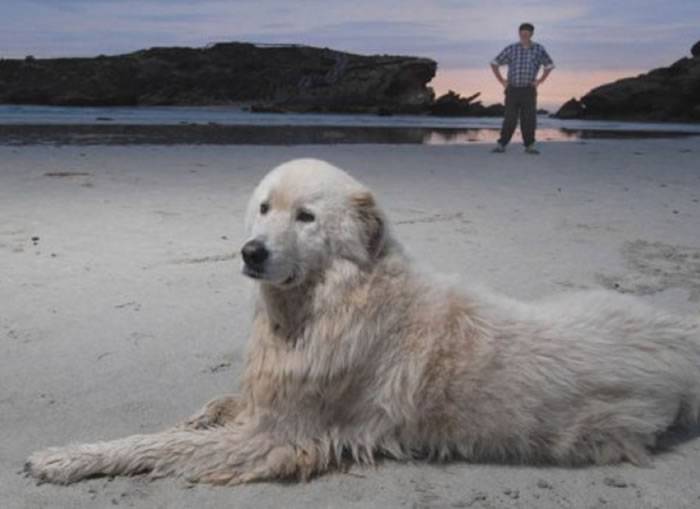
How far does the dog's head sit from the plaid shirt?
1324 centimetres

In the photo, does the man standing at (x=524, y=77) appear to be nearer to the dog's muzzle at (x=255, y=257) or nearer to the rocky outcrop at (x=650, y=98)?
the dog's muzzle at (x=255, y=257)

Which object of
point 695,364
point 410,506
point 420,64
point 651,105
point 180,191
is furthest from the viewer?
point 420,64

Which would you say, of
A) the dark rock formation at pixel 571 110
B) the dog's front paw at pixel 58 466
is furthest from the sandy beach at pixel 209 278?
the dark rock formation at pixel 571 110

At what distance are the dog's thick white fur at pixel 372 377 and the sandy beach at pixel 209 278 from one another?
112mm

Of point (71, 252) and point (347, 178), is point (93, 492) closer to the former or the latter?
point (347, 178)

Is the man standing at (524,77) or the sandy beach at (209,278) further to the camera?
the man standing at (524,77)

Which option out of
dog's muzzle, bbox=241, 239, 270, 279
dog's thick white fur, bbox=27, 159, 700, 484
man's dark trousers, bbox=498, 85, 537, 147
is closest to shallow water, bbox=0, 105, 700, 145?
man's dark trousers, bbox=498, 85, 537, 147

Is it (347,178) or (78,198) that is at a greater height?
(347,178)

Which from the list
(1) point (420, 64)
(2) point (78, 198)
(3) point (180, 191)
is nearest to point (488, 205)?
(3) point (180, 191)

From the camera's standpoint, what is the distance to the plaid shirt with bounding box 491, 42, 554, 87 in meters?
15.5

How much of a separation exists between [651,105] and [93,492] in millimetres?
53888

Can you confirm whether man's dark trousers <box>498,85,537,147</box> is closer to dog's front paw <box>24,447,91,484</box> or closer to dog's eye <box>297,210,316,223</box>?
dog's eye <box>297,210,316,223</box>

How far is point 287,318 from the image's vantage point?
3.15 meters

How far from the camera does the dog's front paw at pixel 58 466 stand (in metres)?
2.90
